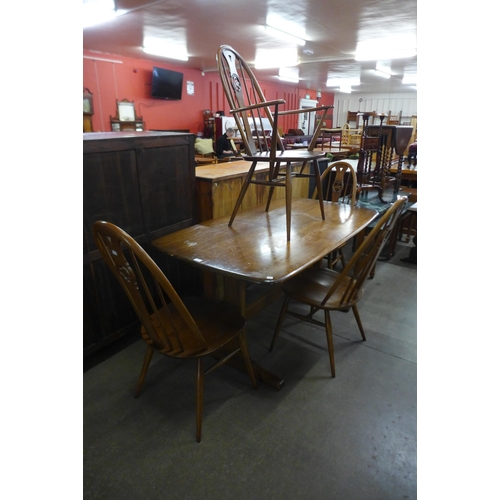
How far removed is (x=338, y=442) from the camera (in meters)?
1.40

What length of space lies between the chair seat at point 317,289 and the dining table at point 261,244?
31 cm

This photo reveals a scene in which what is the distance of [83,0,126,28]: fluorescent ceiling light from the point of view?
3502mm

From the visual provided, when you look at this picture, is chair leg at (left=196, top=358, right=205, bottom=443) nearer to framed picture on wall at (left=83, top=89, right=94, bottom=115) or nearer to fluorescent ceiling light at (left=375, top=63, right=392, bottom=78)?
framed picture on wall at (left=83, top=89, right=94, bottom=115)

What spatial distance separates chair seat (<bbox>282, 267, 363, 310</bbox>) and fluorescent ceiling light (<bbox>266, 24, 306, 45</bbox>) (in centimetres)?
377

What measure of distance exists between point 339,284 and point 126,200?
121 centimetres

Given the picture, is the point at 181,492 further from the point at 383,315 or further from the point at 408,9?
the point at 408,9

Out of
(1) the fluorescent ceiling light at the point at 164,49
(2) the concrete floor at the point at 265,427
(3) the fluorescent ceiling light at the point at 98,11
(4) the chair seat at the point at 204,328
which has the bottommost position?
(2) the concrete floor at the point at 265,427

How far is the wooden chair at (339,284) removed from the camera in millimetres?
1556

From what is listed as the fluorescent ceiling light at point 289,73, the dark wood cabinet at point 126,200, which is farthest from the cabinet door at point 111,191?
the fluorescent ceiling light at point 289,73

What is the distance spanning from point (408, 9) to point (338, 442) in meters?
4.22

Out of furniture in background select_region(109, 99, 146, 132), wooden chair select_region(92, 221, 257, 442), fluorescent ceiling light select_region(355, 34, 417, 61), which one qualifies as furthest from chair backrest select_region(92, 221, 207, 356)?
furniture in background select_region(109, 99, 146, 132)

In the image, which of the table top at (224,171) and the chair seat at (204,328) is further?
the table top at (224,171)

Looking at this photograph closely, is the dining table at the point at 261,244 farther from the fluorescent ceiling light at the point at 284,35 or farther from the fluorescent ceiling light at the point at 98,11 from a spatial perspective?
the fluorescent ceiling light at the point at 284,35
